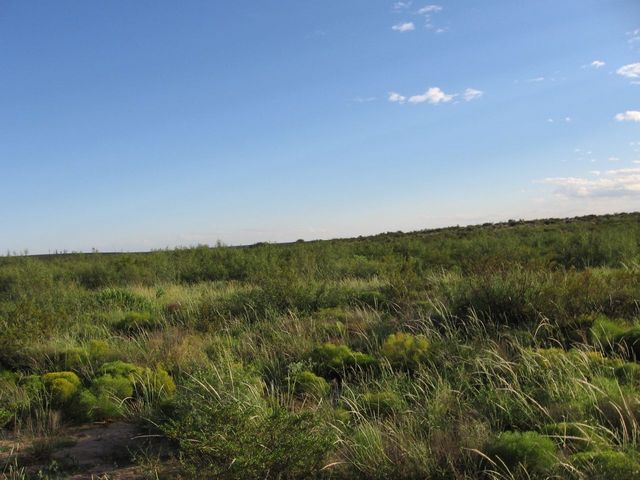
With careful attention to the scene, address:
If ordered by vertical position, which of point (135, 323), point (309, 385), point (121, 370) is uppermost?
point (135, 323)

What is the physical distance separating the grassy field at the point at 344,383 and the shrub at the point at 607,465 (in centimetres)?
1

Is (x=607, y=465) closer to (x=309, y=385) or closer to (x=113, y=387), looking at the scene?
(x=309, y=385)

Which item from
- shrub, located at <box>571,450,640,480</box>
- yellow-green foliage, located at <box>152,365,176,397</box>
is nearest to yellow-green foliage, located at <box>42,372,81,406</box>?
yellow-green foliage, located at <box>152,365,176,397</box>

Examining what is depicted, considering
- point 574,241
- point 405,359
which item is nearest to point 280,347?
point 405,359

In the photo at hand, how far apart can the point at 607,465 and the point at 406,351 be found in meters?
3.04


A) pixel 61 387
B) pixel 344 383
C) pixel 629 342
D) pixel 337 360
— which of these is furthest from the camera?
pixel 337 360

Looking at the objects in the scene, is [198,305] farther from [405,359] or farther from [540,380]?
[540,380]

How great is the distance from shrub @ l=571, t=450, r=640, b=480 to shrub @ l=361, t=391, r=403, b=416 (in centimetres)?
158

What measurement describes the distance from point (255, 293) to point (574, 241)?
14771 mm

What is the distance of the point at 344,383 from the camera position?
→ 4.91 meters

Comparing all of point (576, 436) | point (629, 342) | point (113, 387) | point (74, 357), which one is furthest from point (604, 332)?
point (74, 357)

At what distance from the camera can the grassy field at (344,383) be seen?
3.35m

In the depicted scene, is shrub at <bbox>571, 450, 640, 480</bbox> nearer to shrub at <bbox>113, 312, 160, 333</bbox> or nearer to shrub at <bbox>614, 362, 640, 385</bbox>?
shrub at <bbox>614, 362, 640, 385</bbox>

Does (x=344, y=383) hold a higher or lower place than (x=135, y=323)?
lower
